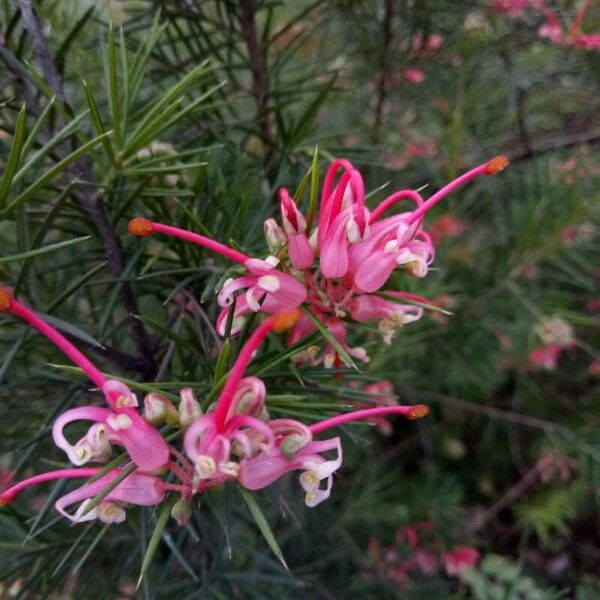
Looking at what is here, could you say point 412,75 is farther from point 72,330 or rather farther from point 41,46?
point 72,330

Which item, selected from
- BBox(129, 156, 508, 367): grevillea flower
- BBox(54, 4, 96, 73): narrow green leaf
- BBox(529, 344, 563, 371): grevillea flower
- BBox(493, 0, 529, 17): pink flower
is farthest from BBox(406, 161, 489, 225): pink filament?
BBox(529, 344, 563, 371): grevillea flower

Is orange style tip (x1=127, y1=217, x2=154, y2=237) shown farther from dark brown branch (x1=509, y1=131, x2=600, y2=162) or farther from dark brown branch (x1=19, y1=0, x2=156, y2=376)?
dark brown branch (x1=509, y1=131, x2=600, y2=162)

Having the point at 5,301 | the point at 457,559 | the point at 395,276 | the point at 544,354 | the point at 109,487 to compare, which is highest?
the point at 5,301

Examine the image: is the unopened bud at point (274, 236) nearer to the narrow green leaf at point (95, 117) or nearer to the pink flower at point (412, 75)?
the narrow green leaf at point (95, 117)

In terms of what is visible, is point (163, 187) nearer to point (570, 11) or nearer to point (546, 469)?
point (570, 11)

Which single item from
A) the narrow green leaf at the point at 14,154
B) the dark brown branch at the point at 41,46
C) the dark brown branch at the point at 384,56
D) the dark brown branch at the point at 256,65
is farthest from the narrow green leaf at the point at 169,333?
the dark brown branch at the point at 384,56

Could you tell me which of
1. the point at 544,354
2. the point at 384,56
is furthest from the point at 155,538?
the point at 544,354

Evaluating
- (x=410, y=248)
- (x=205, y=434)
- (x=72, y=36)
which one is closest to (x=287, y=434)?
(x=205, y=434)
